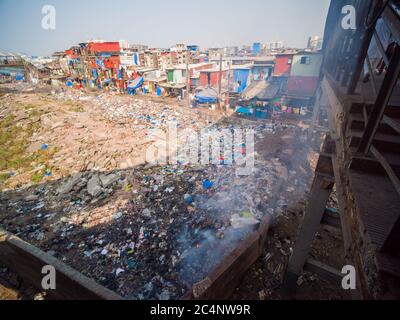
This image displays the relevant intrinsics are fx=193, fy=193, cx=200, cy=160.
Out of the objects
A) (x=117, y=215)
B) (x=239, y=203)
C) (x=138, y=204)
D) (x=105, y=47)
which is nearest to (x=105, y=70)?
(x=105, y=47)

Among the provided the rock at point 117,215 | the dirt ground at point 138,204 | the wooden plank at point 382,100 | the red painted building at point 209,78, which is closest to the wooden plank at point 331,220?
the dirt ground at point 138,204

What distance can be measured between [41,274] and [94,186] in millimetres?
3321

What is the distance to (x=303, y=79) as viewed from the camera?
683 inches

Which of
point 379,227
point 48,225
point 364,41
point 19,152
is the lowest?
point 48,225

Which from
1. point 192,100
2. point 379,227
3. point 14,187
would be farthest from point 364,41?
point 192,100

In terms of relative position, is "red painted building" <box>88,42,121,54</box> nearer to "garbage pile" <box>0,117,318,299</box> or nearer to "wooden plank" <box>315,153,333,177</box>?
"garbage pile" <box>0,117,318,299</box>

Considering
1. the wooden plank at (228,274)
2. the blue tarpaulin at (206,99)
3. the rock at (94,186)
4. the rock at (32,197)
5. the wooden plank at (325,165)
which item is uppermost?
the wooden plank at (325,165)

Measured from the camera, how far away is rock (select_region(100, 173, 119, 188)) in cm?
675

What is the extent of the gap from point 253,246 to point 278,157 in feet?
18.0

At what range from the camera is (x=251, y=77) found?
86.7 feet

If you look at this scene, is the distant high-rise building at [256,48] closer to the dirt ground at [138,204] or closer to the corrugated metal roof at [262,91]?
the corrugated metal roof at [262,91]

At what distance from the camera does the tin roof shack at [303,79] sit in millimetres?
16556

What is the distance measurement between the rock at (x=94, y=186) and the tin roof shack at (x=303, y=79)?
16.9m
